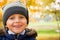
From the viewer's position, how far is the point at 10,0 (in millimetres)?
904

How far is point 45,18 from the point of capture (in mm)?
942

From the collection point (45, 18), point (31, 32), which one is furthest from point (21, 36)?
point (45, 18)

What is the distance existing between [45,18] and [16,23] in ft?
0.64

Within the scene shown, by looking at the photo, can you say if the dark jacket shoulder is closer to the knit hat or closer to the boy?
the boy

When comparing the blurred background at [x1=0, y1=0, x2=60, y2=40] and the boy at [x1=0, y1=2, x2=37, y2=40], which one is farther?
the blurred background at [x1=0, y1=0, x2=60, y2=40]

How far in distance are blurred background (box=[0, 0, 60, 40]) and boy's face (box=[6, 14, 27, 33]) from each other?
3.4 inches

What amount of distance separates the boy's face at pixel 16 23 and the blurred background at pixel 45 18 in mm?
85

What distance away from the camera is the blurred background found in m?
0.93

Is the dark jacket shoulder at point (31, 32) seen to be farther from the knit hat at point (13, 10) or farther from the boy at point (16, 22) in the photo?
the knit hat at point (13, 10)

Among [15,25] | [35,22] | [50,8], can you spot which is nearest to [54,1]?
[50,8]

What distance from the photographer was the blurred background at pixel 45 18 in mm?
934

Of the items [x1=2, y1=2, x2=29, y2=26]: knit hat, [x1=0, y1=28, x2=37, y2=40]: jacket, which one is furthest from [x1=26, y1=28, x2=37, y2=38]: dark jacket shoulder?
[x1=2, y1=2, x2=29, y2=26]: knit hat

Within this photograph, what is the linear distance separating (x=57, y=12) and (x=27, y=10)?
20 centimetres

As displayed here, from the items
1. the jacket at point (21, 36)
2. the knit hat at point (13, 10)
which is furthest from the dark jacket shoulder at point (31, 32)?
the knit hat at point (13, 10)
